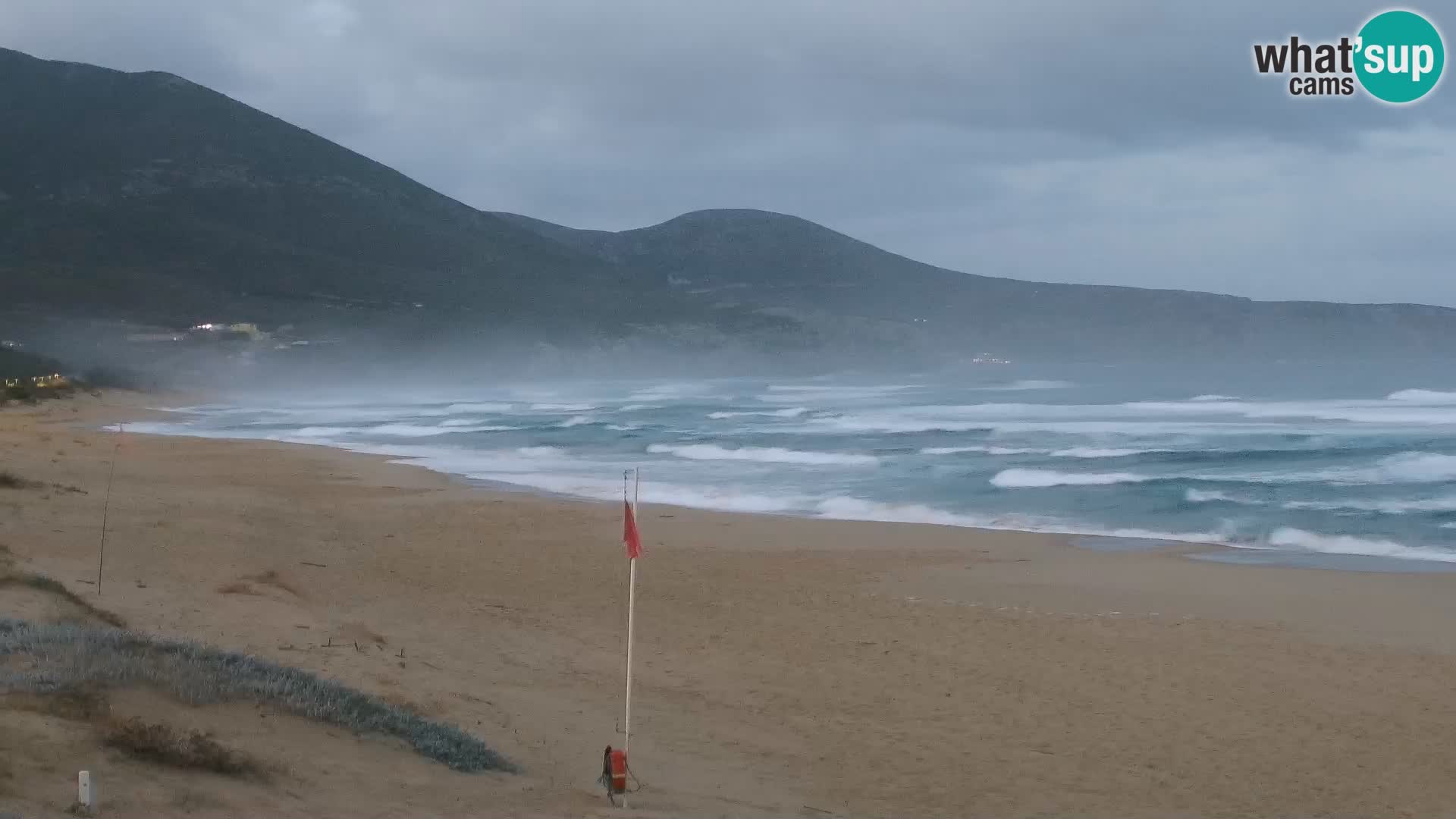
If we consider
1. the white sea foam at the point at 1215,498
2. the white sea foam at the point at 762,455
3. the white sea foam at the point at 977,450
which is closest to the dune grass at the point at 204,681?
the white sea foam at the point at 1215,498

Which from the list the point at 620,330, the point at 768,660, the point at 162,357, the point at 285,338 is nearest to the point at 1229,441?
the point at 768,660

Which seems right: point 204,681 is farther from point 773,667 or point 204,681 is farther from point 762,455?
point 762,455

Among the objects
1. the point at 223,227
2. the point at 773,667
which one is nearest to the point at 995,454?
Answer: the point at 773,667

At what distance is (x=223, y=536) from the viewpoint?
13.7 meters

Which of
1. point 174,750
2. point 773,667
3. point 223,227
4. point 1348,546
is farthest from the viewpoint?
point 223,227

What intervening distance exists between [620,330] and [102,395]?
208 ft

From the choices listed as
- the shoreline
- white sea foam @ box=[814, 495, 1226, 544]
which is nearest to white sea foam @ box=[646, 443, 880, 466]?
white sea foam @ box=[814, 495, 1226, 544]

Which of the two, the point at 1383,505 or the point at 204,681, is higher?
the point at 1383,505

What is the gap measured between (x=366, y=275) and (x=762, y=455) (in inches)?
3865

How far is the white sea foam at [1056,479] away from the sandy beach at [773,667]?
5915 mm

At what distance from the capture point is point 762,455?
28.5 meters

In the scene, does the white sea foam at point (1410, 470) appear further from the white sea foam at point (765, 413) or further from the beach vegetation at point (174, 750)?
the white sea foam at point (765, 413)

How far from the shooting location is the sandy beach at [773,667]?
573 cm

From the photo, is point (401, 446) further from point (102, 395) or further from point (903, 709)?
point (102, 395)
